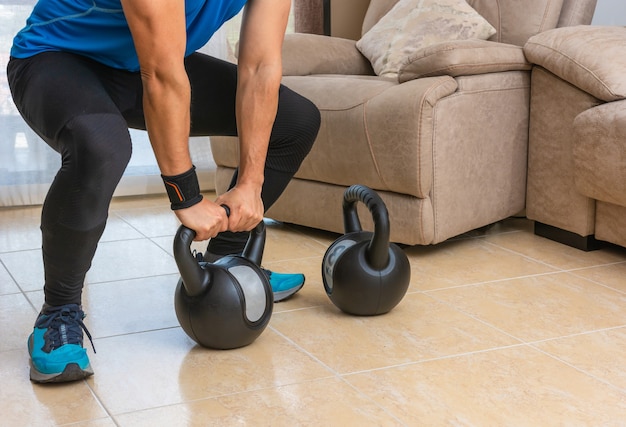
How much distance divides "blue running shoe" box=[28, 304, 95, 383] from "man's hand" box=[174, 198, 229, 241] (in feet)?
0.91

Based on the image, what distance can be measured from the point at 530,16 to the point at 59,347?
1843 mm

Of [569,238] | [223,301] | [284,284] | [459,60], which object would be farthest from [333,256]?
[569,238]

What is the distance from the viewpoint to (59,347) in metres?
1.48

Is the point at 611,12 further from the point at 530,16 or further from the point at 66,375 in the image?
the point at 66,375

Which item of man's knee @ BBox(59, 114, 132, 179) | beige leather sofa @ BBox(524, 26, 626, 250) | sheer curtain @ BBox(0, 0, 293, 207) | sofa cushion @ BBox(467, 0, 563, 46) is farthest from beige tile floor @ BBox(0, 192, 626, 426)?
sheer curtain @ BBox(0, 0, 293, 207)

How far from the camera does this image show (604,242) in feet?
7.76

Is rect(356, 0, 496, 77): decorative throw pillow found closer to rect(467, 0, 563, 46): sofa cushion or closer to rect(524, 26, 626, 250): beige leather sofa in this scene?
rect(467, 0, 563, 46): sofa cushion

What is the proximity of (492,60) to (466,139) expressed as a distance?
0.23 meters

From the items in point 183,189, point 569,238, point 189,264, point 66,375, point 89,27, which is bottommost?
point 569,238

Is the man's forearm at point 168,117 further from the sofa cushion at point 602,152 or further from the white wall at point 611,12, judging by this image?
the white wall at point 611,12

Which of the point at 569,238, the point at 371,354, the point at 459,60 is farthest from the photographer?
the point at 569,238

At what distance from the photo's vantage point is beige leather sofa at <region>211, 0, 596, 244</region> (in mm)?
2193

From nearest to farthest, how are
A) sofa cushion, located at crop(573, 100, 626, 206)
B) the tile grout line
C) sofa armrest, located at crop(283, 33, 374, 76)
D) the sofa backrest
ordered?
1. the tile grout line
2. sofa cushion, located at crop(573, 100, 626, 206)
3. the sofa backrest
4. sofa armrest, located at crop(283, 33, 374, 76)

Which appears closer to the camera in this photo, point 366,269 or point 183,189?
point 183,189
